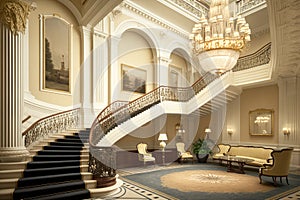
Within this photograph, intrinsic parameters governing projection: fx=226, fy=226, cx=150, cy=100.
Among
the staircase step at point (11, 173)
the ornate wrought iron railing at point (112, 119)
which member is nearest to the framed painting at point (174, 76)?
the ornate wrought iron railing at point (112, 119)

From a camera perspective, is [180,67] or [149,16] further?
[180,67]

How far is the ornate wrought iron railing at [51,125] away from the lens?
21.3 ft

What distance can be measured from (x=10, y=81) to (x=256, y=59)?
8.82 metres

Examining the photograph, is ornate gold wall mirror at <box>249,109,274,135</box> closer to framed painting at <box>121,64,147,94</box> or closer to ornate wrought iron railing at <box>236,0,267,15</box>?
ornate wrought iron railing at <box>236,0,267,15</box>

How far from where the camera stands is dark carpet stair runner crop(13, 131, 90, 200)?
459cm

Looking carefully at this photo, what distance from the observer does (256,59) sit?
371 inches

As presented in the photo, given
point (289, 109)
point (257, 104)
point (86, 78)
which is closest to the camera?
point (86, 78)

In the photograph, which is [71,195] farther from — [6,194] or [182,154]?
[182,154]

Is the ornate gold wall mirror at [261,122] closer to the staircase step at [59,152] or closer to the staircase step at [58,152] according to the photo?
the staircase step at [58,152]

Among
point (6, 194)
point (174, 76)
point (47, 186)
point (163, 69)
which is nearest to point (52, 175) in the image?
point (47, 186)

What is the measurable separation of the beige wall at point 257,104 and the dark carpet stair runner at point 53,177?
7.42m

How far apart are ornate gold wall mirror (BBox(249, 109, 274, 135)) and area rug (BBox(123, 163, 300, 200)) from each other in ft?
7.82

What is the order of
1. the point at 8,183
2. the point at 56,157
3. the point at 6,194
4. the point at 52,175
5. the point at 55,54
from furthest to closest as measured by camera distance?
the point at 55,54, the point at 56,157, the point at 52,175, the point at 8,183, the point at 6,194

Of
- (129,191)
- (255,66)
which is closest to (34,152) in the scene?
(129,191)
